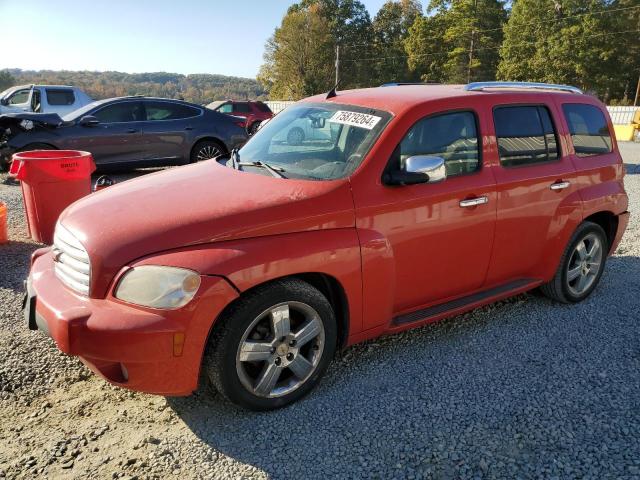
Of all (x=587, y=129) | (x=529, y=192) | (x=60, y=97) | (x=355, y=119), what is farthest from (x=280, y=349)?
(x=60, y=97)

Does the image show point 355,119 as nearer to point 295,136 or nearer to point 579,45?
point 295,136

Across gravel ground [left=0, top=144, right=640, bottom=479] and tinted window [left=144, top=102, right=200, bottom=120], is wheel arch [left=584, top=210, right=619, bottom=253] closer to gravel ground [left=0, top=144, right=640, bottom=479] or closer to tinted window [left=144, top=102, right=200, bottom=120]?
gravel ground [left=0, top=144, right=640, bottom=479]

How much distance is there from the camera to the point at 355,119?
135 inches

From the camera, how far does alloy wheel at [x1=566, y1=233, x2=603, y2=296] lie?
4.40m

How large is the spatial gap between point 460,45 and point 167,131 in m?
58.8

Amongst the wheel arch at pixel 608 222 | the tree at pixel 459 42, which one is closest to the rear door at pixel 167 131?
the wheel arch at pixel 608 222

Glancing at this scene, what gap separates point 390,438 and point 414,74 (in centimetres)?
6924

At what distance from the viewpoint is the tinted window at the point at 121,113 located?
972 cm

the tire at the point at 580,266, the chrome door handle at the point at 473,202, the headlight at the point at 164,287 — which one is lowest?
the tire at the point at 580,266

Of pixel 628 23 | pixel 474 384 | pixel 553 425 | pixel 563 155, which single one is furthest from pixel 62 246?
pixel 628 23

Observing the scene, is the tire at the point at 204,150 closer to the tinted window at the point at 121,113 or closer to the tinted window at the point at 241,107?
the tinted window at the point at 121,113

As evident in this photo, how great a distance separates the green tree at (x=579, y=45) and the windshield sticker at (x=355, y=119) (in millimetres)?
48523

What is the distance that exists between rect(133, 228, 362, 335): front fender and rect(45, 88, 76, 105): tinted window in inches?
607

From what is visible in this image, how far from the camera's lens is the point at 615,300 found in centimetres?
454
